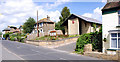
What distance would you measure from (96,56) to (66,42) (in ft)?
41.5

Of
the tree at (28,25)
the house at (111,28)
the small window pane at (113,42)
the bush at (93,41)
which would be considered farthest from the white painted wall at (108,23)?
the tree at (28,25)

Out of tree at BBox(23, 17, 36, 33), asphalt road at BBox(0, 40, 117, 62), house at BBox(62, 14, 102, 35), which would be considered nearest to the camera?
asphalt road at BBox(0, 40, 117, 62)

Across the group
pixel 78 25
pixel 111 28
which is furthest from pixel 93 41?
pixel 78 25

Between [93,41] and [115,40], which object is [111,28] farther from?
[93,41]

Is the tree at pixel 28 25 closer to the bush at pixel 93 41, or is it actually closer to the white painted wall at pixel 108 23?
the bush at pixel 93 41

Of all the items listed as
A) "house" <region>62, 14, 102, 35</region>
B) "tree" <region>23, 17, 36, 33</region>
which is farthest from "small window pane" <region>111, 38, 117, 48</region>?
"tree" <region>23, 17, 36, 33</region>

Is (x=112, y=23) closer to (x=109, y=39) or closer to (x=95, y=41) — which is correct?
(x=109, y=39)

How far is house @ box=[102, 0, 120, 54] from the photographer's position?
13.1 m

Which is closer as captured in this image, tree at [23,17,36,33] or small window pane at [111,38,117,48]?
small window pane at [111,38,117,48]

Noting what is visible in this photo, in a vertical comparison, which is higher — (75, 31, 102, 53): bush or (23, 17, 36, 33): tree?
(23, 17, 36, 33): tree

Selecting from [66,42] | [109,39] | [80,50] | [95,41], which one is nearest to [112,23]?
[109,39]

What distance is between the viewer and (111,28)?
13.6 metres

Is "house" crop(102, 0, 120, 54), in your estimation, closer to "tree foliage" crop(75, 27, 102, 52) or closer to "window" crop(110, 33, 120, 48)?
"window" crop(110, 33, 120, 48)

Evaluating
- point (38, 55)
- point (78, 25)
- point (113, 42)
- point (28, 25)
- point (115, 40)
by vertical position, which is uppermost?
point (28, 25)
